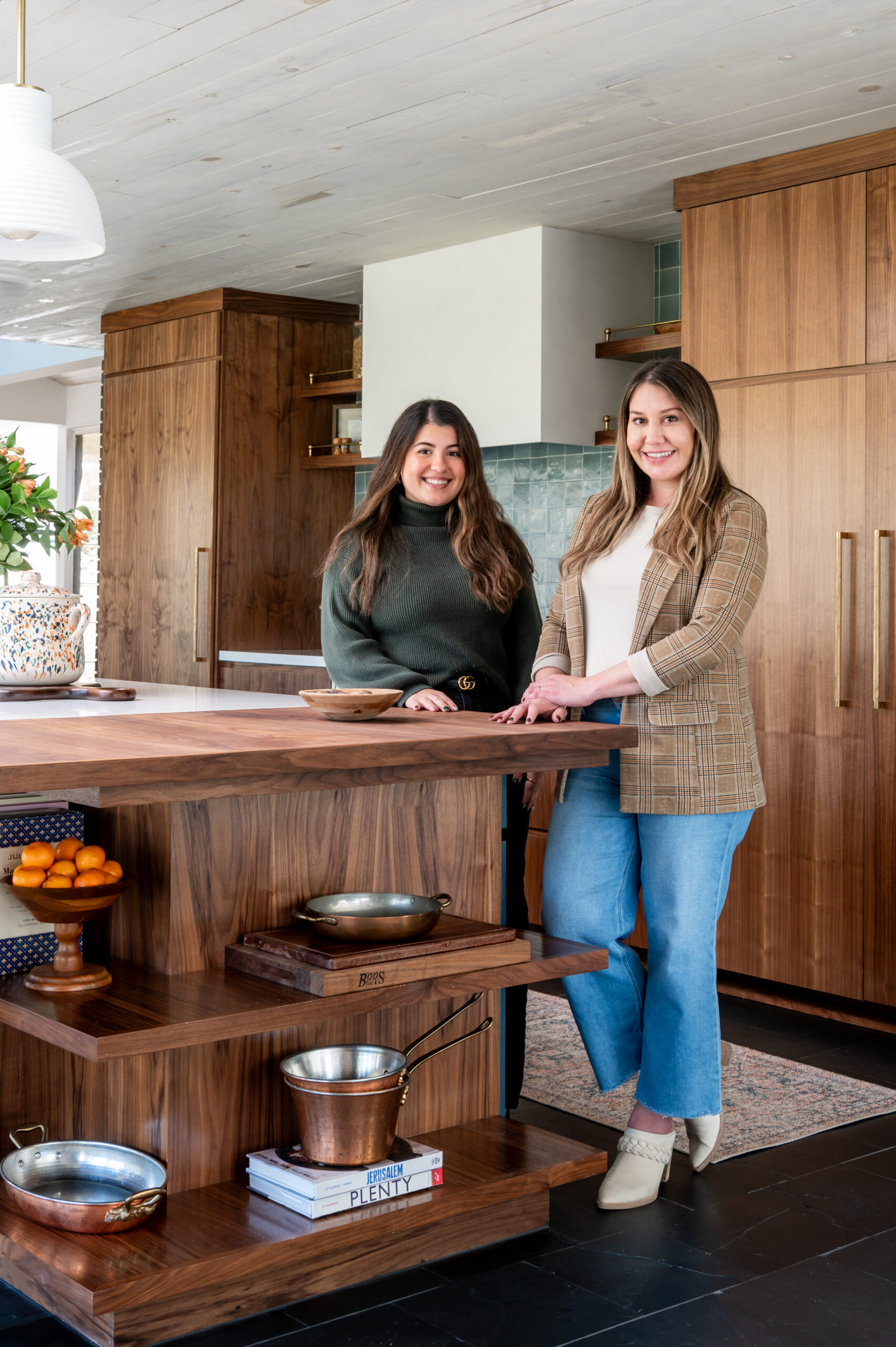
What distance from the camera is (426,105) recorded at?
137 inches

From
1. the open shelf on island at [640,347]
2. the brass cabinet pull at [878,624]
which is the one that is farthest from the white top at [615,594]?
the open shelf on island at [640,347]

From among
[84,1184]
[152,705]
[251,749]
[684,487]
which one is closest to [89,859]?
[251,749]

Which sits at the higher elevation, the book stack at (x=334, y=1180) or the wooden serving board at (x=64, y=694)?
the wooden serving board at (x=64, y=694)

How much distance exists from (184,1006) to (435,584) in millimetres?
A: 1121

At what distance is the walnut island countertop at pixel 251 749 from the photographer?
1.66 metres

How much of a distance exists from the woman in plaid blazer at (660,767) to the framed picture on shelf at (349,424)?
10.5 feet

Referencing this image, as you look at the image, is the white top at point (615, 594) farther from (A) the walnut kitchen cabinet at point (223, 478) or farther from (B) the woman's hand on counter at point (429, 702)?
(A) the walnut kitchen cabinet at point (223, 478)

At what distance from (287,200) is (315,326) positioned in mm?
1544

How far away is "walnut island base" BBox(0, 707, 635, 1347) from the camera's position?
71.2 inches

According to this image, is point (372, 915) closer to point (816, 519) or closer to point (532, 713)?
point (532, 713)

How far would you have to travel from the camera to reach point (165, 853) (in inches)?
79.8

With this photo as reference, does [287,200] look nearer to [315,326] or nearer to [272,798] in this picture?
[315,326]

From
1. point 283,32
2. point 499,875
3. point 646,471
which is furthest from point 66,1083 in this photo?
point 283,32

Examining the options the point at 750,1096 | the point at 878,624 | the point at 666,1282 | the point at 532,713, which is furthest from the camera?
the point at 878,624
